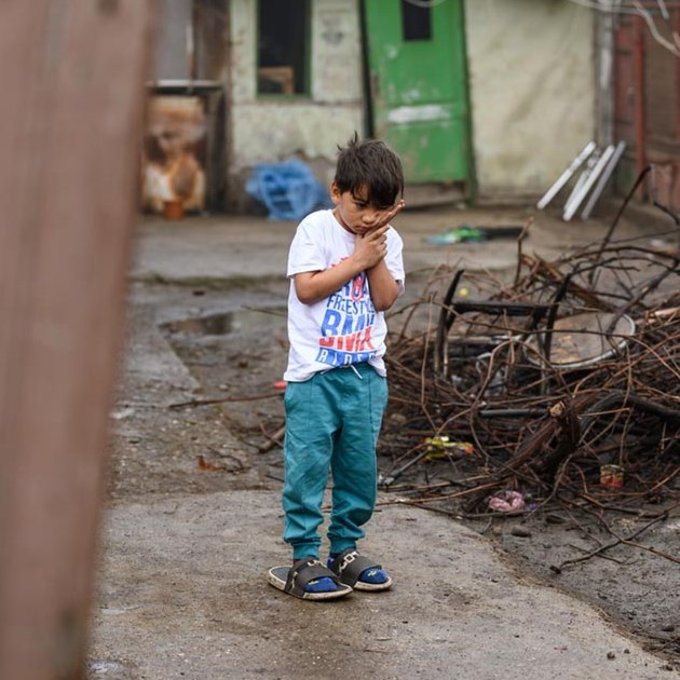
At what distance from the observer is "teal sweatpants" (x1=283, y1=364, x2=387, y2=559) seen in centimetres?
411

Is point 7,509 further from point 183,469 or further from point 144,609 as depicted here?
point 183,469

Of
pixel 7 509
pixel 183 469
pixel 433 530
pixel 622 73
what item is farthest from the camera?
pixel 622 73

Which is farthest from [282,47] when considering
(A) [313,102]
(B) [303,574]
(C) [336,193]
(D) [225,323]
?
(B) [303,574]

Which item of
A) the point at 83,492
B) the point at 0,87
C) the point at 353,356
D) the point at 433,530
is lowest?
the point at 433,530

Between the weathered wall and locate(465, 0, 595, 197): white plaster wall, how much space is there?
52.1 inches

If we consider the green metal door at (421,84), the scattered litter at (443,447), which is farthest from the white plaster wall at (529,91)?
the scattered litter at (443,447)

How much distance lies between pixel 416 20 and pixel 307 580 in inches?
438

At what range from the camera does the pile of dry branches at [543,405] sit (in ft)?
17.7

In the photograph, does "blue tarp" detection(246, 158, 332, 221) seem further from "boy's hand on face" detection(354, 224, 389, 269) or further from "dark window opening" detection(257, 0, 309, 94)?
"boy's hand on face" detection(354, 224, 389, 269)

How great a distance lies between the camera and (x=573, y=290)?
671cm

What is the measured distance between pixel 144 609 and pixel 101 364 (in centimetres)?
317

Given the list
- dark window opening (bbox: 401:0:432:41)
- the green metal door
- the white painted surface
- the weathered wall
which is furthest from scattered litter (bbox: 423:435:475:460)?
dark window opening (bbox: 401:0:432:41)

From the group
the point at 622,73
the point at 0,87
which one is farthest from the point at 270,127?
the point at 0,87

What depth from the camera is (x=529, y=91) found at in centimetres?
1493
